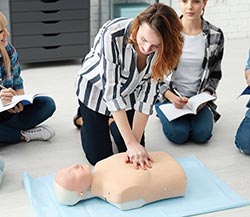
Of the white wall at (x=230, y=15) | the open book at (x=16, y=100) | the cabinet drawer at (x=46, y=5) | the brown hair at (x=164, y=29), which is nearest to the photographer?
the brown hair at (x=164, y=29)

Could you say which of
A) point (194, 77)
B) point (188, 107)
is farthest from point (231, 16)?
point (188, 107)

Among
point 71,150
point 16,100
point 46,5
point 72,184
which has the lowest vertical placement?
point 71,150

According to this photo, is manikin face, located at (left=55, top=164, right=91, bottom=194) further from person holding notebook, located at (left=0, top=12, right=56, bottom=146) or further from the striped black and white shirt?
person holding notebook, located at (left=0, top=12, right=56, bottom=146)

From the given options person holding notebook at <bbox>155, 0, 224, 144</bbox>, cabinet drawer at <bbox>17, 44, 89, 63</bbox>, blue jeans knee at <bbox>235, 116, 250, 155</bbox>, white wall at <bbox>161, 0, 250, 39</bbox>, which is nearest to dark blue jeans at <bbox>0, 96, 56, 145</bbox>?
person holding notebook at <bbox>155, 0, 224, 144</bbox>

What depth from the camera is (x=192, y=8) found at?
7.30ft

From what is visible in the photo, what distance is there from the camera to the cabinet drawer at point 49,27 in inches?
123

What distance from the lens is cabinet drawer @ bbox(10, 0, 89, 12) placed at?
306 cm

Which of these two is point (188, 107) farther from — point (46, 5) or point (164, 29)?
point (46, 5)

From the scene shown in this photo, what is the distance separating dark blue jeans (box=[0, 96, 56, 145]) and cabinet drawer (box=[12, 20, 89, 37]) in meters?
0.94

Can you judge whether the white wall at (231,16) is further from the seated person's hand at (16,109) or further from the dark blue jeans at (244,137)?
the seated person's hand at (16,109)

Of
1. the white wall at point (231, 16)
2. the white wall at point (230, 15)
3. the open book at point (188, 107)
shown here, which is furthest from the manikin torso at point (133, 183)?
the white wall at point (231, 16)

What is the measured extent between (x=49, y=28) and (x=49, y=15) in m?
0.08

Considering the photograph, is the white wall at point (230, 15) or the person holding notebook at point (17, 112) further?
the white wall at point (230, 15)

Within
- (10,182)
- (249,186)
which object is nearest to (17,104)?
(10,182)
